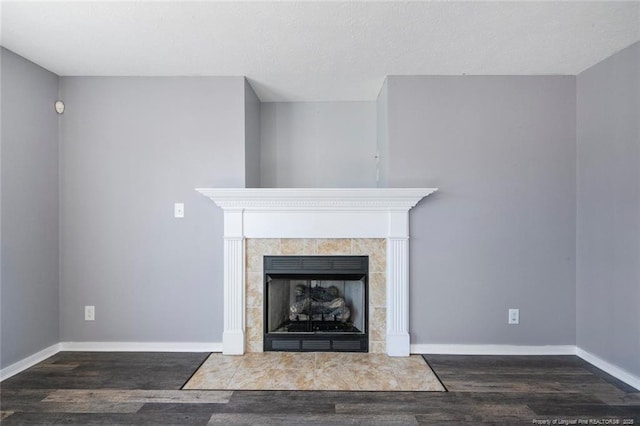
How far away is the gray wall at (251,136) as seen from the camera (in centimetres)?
262

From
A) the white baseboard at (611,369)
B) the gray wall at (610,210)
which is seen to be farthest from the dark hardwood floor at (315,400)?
the gray wall at (610,210)

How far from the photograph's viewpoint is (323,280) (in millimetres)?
2662

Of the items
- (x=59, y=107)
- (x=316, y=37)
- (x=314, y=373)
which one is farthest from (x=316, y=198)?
(x=59, y=107)

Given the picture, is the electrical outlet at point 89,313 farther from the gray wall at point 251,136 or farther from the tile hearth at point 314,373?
the gray wall at point 251,136

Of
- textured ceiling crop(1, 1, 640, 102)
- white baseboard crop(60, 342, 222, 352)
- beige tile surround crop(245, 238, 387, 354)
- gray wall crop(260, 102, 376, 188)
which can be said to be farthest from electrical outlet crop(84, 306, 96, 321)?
textured ceiling crop(1, 1, 640, 102)

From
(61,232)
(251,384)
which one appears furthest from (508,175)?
(61,232)

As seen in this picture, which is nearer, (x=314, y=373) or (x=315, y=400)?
(x=315, y=400)

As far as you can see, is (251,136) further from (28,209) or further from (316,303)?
(28,209)

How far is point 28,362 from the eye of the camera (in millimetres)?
2305

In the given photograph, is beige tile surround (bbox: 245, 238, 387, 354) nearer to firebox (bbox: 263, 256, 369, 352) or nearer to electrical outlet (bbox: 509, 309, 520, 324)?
firebox (bbox: 263, 256, 369, 352)

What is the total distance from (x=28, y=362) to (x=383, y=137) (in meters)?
Result: 3.19

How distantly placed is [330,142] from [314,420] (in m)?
2.29

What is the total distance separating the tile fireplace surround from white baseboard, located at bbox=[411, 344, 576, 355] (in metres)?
0.19

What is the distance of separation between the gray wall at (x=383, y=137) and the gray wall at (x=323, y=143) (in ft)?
0.45
